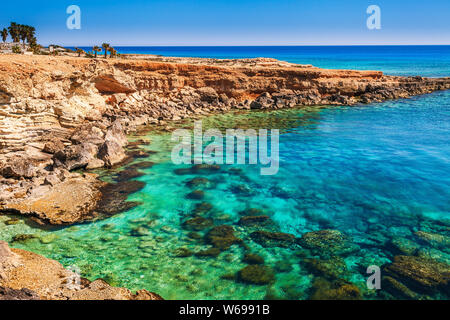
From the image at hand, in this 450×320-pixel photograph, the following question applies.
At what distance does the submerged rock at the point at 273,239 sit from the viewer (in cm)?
891

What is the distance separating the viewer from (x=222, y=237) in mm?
9203

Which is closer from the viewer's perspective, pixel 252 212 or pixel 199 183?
pixel 252 212

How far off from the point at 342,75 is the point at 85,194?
1170 inches

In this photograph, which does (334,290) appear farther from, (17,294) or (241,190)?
(17,294)

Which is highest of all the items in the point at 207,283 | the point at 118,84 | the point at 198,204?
the point at 118,84

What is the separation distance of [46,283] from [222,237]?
4535 millimetres

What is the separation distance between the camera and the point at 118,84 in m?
25.4

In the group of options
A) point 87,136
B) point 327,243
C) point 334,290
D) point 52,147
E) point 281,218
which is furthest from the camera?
point 87,136

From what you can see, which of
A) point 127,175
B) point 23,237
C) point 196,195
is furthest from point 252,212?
point 23,237

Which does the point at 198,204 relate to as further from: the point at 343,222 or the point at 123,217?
the point at 343,222

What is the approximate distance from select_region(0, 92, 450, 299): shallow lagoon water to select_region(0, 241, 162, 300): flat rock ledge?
0.60 meters

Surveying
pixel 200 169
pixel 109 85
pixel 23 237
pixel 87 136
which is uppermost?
pixel 109 85

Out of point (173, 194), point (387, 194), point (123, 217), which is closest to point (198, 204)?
point (173, 194)
